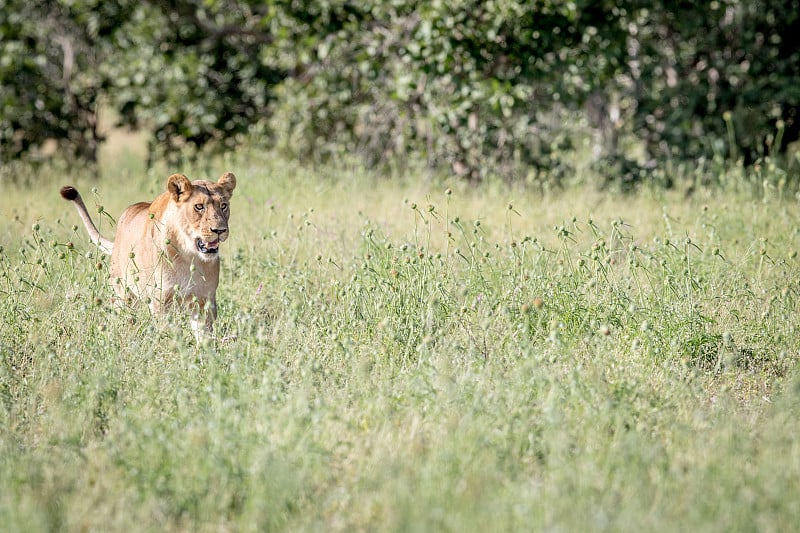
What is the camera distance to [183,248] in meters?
4.79

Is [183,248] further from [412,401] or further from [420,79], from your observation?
[420,79]

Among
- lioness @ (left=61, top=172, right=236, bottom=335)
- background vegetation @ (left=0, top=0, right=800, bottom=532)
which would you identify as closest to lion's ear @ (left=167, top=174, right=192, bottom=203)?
lioness @ (left=61, top=172, right=236, bottom=335)

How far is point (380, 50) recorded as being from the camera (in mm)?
9188

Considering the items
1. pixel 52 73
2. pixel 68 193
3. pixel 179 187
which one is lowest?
pixel 52 73

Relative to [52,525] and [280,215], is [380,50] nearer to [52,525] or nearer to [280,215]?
[280,215]

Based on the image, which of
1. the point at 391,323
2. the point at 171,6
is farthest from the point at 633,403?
the point at 171,6

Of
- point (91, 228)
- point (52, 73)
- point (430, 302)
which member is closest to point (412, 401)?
point (430, 302)

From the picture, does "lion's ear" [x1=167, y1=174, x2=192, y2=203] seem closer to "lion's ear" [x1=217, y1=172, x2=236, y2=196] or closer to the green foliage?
"lion's ear" [x1=217, y1=172, x2=236, y2=196]

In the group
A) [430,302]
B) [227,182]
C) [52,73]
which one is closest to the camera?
[430,302]

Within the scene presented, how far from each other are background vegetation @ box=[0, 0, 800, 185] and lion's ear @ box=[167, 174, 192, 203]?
405 cm

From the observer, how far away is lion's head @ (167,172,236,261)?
15.3 feet

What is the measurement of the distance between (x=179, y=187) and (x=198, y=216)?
0.19 metres

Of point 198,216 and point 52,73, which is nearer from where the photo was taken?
point 198,216

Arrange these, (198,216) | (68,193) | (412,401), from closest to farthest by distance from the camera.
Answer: (412,401) < (198,216) < (68,193)
